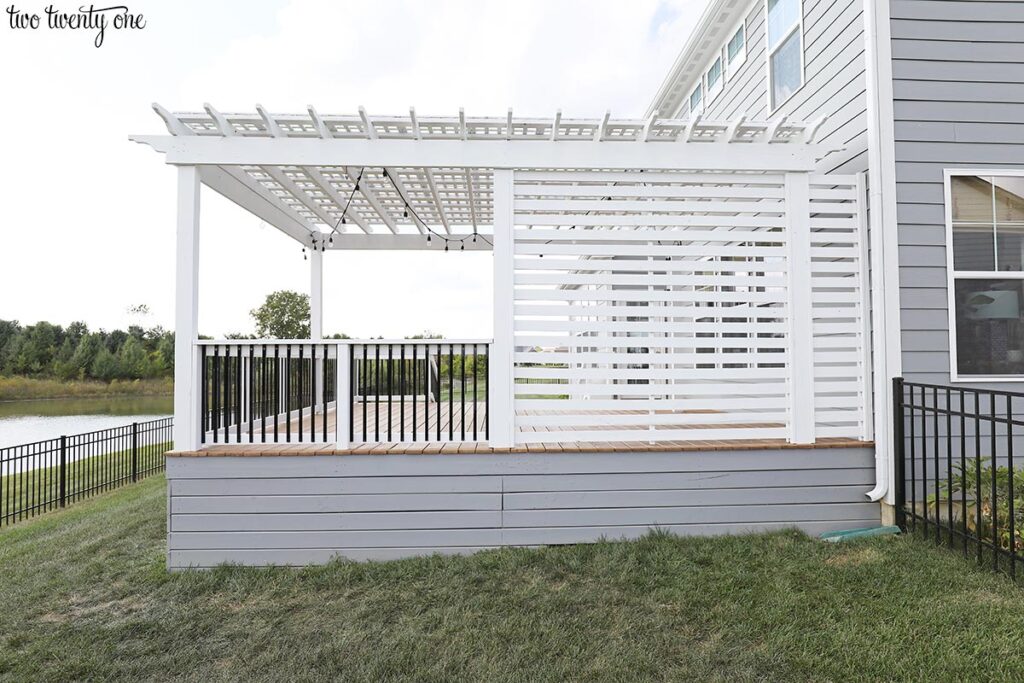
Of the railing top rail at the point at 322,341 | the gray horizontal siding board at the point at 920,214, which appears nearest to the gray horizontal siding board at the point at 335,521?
the railing top rail at the point at 322,341

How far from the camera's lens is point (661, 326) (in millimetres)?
3816

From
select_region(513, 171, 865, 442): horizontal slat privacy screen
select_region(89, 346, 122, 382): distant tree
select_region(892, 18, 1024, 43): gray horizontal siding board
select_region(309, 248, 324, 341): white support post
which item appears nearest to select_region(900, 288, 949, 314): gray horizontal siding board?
select_region(513, 171, 865, 442): horizontal slat privacy screen

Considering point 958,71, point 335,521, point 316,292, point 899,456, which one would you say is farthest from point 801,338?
point 316,292

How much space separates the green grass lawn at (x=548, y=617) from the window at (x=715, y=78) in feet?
18.2

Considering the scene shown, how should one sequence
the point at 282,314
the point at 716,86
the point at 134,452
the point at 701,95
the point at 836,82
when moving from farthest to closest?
the point at 282,314 → the point at 134,452 → the point at 701,95 → the point at 716,86 → the point at 836,82

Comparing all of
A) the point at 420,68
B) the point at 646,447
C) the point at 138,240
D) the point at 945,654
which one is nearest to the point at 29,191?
the point at 138,240

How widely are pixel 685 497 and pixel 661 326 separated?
1188 mm

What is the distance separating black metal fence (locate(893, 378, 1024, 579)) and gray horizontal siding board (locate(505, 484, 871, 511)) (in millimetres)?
328

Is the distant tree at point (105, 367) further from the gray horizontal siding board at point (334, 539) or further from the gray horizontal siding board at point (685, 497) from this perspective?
the gray horizontal siding board at point (685, 497)

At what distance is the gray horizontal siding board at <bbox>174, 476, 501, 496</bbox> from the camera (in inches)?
138

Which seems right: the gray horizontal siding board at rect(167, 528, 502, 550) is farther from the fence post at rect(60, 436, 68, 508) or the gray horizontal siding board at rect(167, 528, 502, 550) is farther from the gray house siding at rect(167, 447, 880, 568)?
the fence post at rect(60, 436, 68, 508)

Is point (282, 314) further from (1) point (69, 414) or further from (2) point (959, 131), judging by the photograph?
(2) point (959, 131)

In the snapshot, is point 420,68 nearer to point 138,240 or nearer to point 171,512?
point 171,512

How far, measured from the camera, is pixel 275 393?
172 inches
